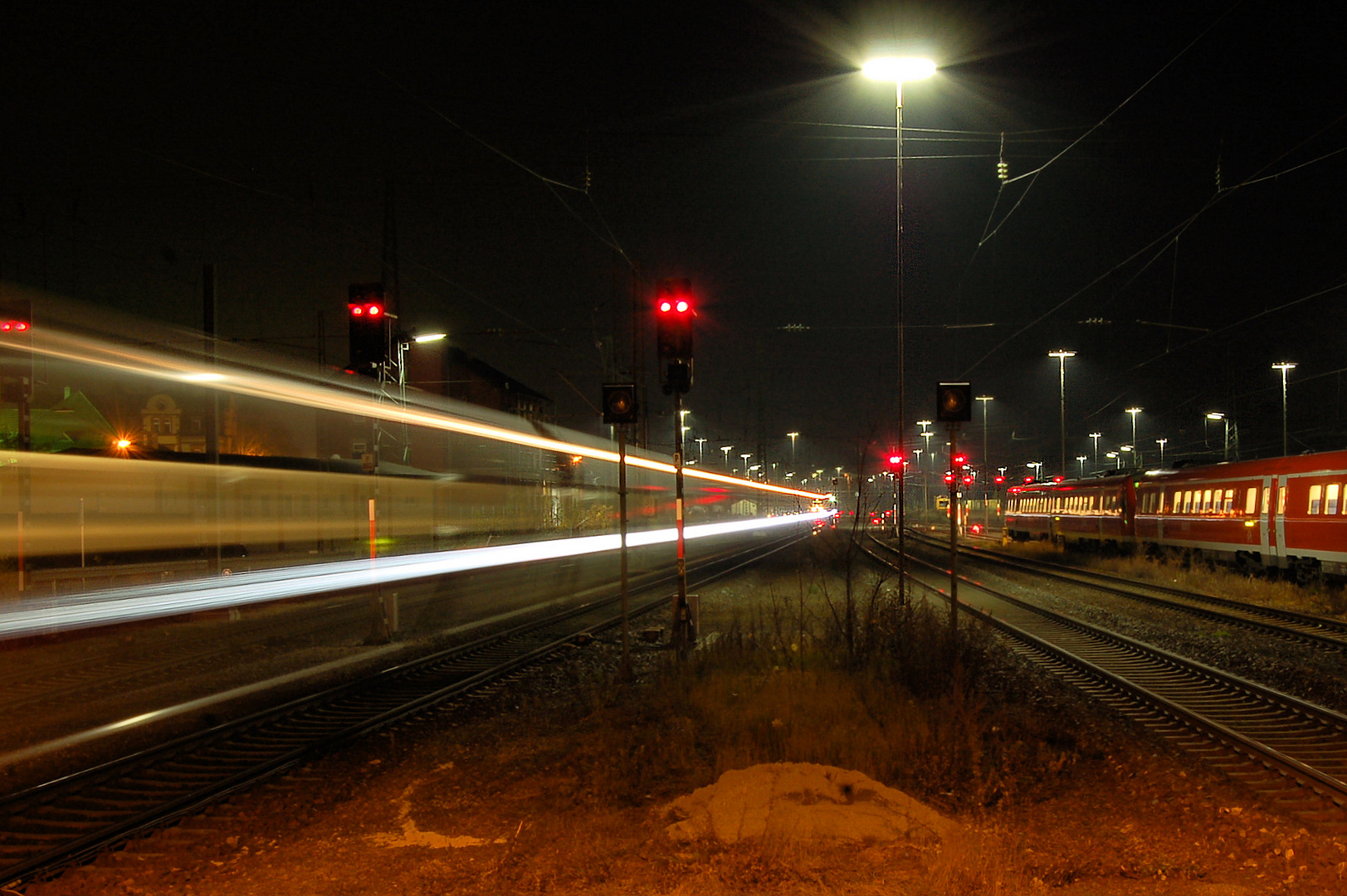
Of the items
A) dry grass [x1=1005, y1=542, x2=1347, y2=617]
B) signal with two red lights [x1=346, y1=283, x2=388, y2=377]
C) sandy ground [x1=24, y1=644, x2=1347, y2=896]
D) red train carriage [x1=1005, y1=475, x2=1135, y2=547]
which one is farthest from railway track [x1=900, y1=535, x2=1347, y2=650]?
signal with two red lights [x1=346, y1=283, x2=388, y2=377]

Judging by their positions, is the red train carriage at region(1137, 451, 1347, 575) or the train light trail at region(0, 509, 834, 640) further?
the red train carriage at region(1137, 451, 1347, 575)

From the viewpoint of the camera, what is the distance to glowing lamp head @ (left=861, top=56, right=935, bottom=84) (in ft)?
43.3

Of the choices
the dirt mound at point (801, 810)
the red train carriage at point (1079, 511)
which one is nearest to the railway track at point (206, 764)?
the dirt mound at point (801, 810)

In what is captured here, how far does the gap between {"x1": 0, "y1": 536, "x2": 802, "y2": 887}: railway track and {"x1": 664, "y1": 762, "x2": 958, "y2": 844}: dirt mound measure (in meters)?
3.79

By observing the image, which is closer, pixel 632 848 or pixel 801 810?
pixel 632 848

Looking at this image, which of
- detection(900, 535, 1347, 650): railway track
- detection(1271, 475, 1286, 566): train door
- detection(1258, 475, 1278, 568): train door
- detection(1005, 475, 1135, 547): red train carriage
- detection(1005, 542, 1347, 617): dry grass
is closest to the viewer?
detection(900, 535, 1347, 650): railway track

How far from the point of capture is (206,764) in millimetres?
8383

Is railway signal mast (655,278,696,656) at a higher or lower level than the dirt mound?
higher

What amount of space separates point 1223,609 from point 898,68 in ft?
45.1

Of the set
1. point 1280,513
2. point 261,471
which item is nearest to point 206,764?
point 261,471

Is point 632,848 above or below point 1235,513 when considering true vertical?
below

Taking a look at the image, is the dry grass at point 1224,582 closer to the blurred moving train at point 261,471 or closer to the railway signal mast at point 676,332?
the railway signal mast at point 676,332

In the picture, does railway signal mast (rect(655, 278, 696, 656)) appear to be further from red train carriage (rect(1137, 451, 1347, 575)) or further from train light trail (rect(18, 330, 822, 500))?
red train carriage (rect(1137, 451, 1347, 575))

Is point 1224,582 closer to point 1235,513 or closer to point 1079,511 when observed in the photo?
point 1235,513
